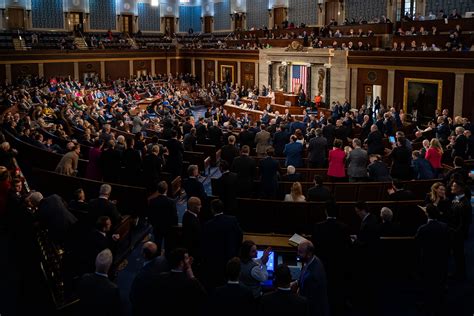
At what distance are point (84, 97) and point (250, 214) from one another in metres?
19.7

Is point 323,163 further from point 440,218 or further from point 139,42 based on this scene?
point 139,42

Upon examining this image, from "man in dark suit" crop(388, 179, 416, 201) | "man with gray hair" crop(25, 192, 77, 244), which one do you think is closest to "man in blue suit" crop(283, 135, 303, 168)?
"man in dark suit" crop(388, 179, 416, 201)

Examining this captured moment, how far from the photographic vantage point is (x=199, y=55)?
38750 mm

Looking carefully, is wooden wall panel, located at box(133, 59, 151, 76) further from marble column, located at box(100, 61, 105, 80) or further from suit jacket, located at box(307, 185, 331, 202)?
suit jacket, located at box(307, 185, 331, 202)

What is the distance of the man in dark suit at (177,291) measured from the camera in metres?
4.36

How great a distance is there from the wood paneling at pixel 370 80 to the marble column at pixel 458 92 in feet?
12.9

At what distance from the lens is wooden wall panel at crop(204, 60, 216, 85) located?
3766 cm

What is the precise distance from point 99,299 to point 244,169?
4.66 metres

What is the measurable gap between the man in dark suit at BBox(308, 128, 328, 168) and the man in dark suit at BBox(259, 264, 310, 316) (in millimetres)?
7461

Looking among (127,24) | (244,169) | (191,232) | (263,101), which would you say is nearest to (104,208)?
(191,232)

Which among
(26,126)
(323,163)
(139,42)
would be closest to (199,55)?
(139,42)

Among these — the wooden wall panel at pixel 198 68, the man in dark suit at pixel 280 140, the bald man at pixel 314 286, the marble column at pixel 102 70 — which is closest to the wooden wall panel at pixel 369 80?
the man in dark suit at pixel 280 140

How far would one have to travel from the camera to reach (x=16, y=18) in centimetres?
3528

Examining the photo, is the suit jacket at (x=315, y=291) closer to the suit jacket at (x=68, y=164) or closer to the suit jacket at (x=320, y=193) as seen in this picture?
the suit jacket at (x=320, y=193)
